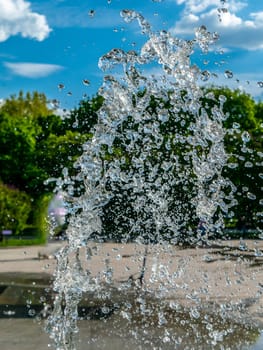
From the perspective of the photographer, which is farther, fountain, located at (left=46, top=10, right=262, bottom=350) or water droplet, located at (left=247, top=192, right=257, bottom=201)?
water droplet, located at (left=247, top=192, right=257, bottom=201)

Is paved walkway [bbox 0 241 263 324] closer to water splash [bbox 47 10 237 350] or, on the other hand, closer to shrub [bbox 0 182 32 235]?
water splash [bbox 47 10 237 350]

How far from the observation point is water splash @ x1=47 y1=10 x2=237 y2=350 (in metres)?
7.08

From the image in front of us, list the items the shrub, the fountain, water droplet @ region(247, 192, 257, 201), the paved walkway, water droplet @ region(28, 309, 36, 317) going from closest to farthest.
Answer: the fountain, water droplet @ region(28, 309, 36, 317), the paved walkway, water droplet @ region(247, 192, 257, 201), the shrub

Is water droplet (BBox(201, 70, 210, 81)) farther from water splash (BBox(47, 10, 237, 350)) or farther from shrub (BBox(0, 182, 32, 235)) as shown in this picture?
shrub (BBox(0, 182, 32, 235))

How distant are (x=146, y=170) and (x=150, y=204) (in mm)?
738

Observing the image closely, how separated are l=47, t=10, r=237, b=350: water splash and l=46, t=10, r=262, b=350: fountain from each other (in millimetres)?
18

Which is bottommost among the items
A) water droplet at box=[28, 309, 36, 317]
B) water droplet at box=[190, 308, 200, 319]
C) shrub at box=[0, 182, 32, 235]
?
water droplet at box=[190, 308, 200, 319]

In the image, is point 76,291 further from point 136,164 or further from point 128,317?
point 136,164

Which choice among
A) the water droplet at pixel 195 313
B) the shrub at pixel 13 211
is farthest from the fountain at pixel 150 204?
the shrub at pixel 13 211

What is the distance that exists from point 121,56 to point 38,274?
581 cm

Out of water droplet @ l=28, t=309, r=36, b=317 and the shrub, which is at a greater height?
the shrub

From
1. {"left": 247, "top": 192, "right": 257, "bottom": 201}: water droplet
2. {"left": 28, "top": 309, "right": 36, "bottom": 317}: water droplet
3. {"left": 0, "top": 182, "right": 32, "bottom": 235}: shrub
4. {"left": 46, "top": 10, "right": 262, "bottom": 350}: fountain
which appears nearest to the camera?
{"left": 46, "top": 10, "right": 262, "bottom": 350}: fountain

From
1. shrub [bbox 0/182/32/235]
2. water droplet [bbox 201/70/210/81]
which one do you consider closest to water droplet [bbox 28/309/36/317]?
water droplet [bbox 201/70/210/81]

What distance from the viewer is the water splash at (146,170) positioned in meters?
7.08
